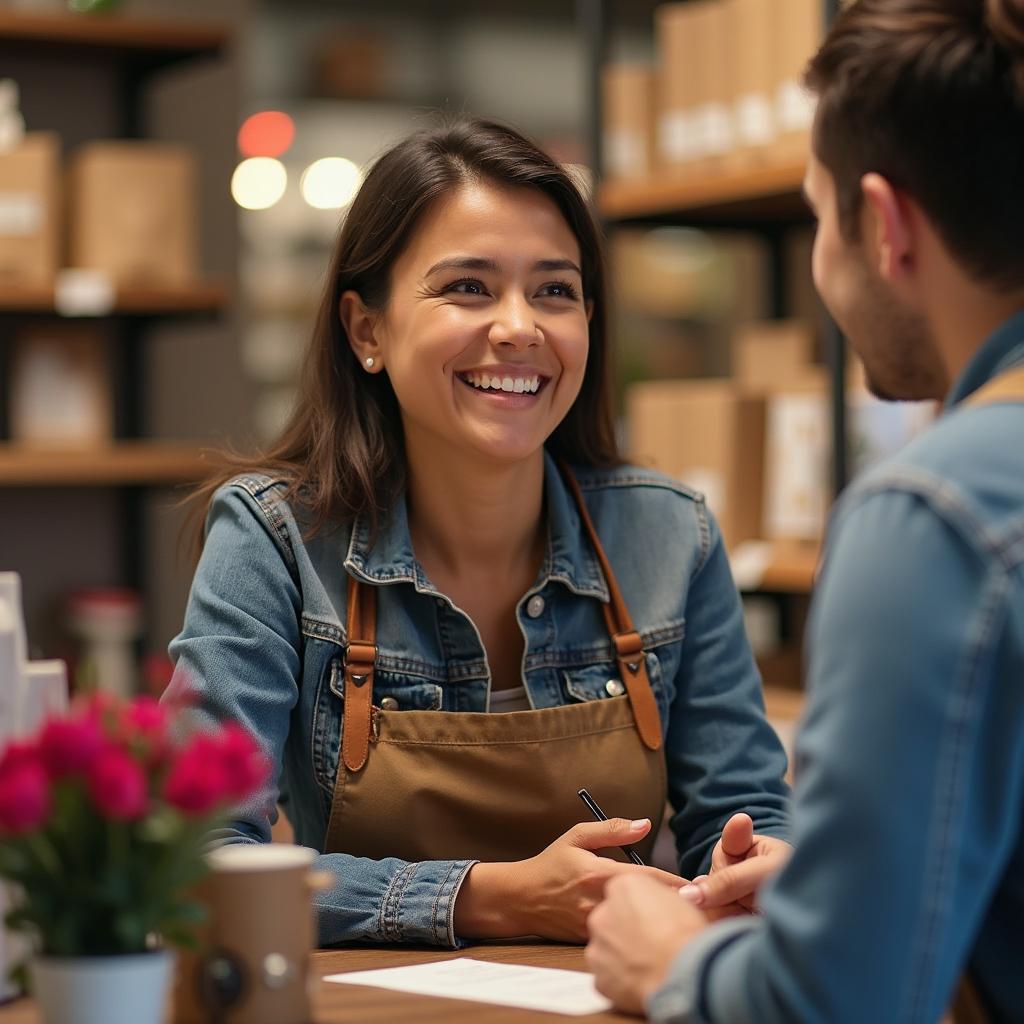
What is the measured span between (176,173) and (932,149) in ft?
10.2

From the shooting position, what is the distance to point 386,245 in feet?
6.17

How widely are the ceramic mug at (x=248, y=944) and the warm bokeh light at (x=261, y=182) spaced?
19.9 feet

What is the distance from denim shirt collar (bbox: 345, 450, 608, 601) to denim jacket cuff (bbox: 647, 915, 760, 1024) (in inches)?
31.7

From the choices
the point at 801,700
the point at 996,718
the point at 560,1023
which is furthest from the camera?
the point at 801,700

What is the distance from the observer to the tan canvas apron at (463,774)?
168 centimetres

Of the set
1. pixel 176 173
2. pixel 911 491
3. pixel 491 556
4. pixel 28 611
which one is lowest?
pixel 28 611

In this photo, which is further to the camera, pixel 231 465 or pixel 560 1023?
pixel 231 465

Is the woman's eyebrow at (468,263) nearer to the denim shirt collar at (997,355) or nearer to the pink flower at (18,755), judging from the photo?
the denim shirt collar at (997,355)

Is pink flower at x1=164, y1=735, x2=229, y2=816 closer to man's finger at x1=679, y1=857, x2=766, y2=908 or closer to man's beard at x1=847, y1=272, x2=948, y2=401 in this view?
man's beard at x1=847, y1=272, x2=948, y2=401

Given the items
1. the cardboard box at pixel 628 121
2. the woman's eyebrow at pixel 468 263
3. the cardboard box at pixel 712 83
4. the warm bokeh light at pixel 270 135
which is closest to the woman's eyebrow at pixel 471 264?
the woman's eyebrow at pixel 468 263

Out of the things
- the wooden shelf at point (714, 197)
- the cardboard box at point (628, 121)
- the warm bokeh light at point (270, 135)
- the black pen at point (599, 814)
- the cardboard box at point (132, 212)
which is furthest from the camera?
the warm bokeh light at point (270, 135)

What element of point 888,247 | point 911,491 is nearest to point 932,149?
point 888,247

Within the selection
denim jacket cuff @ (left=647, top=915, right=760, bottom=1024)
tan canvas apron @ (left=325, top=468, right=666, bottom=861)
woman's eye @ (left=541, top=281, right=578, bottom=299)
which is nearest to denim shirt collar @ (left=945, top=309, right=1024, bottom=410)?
denim jacket cuff @ (left=647, top=915, right=760, bottom=1024)

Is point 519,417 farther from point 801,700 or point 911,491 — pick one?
point 801,700
